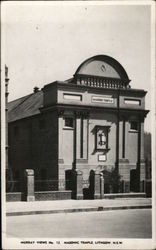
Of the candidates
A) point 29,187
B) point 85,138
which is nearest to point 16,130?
point 85,138

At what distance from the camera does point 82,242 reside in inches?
468

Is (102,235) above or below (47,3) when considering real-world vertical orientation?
below

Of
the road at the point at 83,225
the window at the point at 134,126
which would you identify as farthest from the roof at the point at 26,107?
the road at the point at 83,225

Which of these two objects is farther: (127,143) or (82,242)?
(127,143)

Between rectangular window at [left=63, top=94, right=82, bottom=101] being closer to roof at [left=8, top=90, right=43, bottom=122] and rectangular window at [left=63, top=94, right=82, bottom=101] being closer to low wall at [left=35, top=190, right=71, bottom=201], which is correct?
roof at [left=8, top=90, right=43, bottom=122]

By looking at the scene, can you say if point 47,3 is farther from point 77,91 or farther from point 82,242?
point 77,91

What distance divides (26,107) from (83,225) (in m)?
20.5

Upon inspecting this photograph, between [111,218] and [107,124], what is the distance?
1224 centimetres

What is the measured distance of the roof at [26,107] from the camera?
31328mm

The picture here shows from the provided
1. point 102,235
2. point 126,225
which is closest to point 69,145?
point 126,225

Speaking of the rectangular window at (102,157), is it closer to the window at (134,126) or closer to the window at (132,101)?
the window at (134,126)

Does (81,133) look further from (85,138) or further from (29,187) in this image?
(29,187)

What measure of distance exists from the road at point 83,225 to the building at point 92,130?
8.41 metres

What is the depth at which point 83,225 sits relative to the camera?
14.1 m
